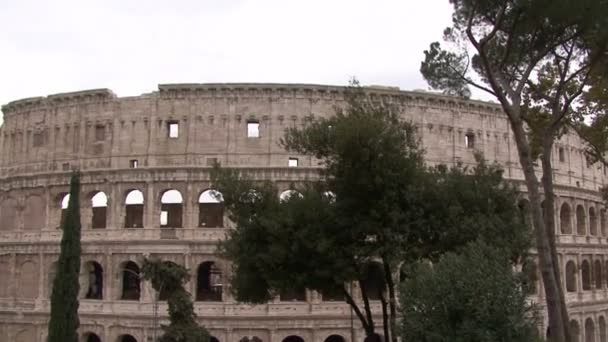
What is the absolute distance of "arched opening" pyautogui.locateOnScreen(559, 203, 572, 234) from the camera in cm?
3334

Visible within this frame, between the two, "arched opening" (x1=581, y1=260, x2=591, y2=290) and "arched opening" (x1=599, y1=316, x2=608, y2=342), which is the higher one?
"arched opening" (x1=581, y1=260, x2=591, y2=290)

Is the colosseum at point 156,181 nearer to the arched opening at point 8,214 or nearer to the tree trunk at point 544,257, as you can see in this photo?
the arched opening at point 8,214

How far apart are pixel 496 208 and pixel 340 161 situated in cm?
427

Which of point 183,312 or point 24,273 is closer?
point 183,312

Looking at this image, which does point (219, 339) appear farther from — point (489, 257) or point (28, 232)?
point (489, 257)

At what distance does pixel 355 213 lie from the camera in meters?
15.5

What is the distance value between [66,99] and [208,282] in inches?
413

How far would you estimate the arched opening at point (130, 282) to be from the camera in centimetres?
2781

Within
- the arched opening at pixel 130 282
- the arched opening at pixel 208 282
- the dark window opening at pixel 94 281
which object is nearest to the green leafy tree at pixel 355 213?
the arched opening at pixel 208 282

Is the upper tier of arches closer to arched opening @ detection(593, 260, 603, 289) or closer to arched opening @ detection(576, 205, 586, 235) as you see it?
arched opening @ detection(576, 205, 586, 235)

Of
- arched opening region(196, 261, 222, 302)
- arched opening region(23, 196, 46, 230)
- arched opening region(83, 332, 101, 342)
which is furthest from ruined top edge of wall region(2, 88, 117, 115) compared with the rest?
arched opening region(83, 332, 101, 342)

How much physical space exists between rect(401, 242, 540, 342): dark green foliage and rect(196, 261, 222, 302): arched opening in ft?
56.2

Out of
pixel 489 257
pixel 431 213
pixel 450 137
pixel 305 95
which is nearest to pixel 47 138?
pixel 305 95

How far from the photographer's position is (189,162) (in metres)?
27.5
